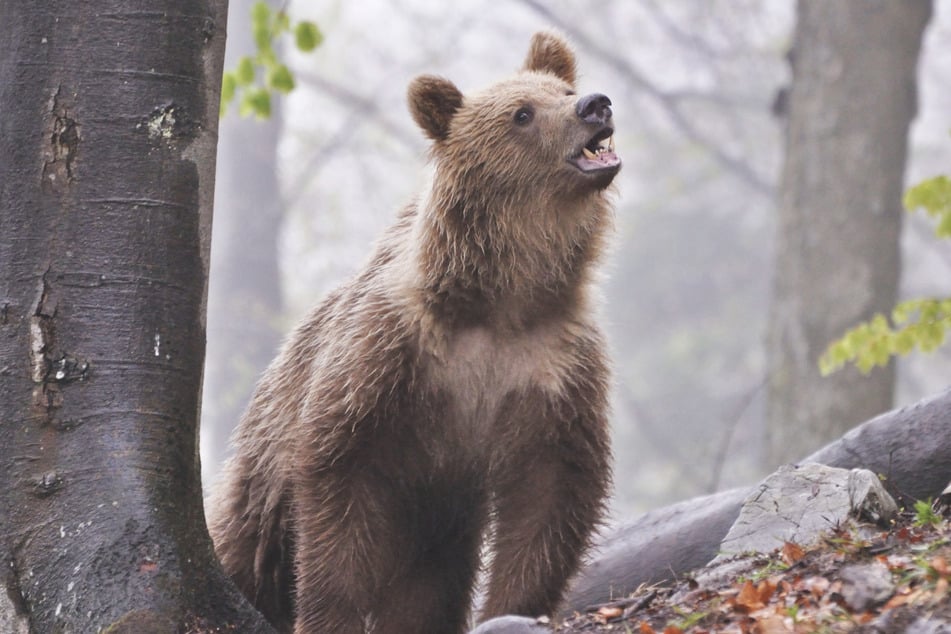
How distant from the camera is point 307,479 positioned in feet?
16.0

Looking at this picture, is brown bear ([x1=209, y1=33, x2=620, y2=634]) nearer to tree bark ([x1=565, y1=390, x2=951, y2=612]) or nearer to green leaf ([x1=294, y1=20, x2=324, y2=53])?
tree bark ([x1=565, y1=390, x2=951, y2=612])

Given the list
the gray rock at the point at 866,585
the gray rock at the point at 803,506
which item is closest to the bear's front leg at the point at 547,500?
the gray rock at the point at 803,506

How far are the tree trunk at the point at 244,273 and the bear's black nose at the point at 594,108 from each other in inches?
760

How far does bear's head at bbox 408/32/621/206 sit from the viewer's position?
497 cm

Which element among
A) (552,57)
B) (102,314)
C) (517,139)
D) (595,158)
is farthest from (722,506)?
(102,314)

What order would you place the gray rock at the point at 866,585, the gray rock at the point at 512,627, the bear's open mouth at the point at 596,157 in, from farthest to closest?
the bear's open mouth at the point at 596,157
the gray rock at the point at 512,627
the gray rock at the point at 866,585

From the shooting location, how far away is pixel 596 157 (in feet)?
16.5

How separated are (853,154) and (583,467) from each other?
6.81 meters

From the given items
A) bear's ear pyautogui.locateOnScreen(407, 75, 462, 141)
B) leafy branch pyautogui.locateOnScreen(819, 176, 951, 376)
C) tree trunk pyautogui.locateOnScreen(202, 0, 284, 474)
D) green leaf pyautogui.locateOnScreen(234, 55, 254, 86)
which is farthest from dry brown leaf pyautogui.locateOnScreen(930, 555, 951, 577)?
tree trunk pyautogui.locateOnScreen(202, 0, 284, 474)

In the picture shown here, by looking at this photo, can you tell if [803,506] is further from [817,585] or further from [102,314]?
[102,314]

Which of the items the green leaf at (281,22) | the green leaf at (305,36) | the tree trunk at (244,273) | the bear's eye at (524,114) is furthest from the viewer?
the tree trunk at (244,273)

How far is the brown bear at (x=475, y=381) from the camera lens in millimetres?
4828

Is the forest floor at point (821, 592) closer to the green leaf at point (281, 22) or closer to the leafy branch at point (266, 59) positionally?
the leafy branch at point (266, 59)

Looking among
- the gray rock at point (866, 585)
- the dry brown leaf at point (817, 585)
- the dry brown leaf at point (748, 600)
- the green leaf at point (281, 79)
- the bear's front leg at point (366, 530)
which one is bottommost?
the bear's front leg at point (366, 530)
